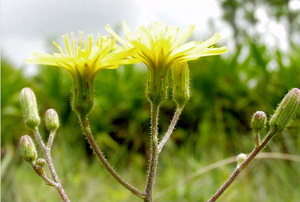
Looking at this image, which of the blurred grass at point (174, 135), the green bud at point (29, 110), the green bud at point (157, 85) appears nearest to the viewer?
the green bud at point (157, 85)

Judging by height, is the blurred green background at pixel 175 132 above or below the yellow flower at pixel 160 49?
below

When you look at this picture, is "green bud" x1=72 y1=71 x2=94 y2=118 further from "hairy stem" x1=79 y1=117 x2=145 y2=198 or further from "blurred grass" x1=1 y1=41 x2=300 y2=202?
"blurred grass" x1=1 y1=41 x2=300 y2=202

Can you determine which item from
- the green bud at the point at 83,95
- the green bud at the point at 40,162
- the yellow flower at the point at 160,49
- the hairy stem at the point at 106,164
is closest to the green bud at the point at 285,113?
the yellow flower at the point at 160,49

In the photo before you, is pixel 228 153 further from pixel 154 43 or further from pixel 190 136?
pixel 154 43

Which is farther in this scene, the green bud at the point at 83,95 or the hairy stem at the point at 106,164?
the green bud at the point at 83,95

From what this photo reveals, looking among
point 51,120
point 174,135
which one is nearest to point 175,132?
point 174,135

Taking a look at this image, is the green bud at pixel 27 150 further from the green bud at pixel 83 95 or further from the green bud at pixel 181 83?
the green bud at pixel 181 83

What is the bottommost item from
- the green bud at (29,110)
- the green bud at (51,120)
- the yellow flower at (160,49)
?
the green bud at (51,120)

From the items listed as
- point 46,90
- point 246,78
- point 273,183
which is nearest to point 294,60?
point 246,78
